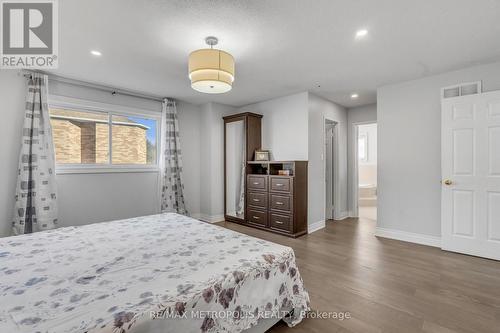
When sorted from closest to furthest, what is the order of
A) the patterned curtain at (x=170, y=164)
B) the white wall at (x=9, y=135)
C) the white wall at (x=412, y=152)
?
the white wall at (x=9, y=135) < the white wall at (x=412, y=152) < the patterned curtain at (x=170, y=164)

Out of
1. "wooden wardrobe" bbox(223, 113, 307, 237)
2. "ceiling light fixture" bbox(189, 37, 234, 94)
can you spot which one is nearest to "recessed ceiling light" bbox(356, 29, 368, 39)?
"ceiling light fixture" bbox(189, 37, 234, 94)

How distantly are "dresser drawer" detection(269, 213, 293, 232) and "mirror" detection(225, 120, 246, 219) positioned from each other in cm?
78

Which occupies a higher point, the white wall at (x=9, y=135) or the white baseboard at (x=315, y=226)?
the white wall at (x=9, y=135)

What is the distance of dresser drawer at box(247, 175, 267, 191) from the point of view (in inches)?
169

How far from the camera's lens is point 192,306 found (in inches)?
44.1

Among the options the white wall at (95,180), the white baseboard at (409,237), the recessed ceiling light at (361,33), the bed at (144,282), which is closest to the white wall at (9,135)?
the white wall at (95,180)

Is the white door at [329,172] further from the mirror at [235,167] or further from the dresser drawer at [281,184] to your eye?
the mirror at [235,167]

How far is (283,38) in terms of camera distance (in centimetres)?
235

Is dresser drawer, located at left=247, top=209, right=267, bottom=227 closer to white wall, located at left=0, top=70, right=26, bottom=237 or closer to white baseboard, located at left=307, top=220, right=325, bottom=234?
white baseboard, located at left=307, top=220, right=325, bottom=234

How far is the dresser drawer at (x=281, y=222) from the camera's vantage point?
3.86 meters

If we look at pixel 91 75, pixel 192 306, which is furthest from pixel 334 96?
pixel 192 306

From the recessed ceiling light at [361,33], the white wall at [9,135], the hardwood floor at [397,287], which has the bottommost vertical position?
the hardwood floor at [397,287]

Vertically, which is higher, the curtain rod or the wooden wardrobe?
the curtain rod

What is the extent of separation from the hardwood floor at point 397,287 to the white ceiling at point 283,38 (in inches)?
96.5
